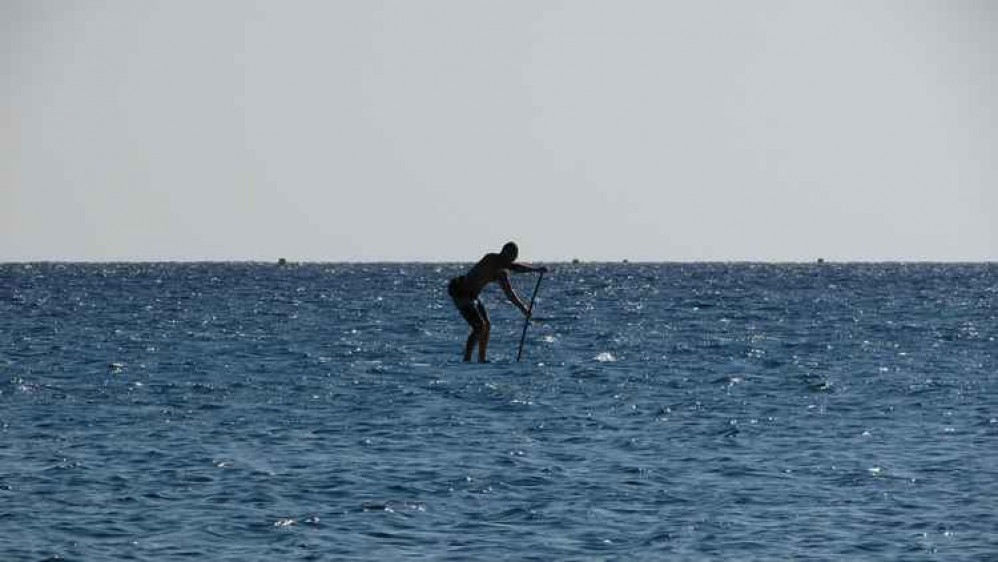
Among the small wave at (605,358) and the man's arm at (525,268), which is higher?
the small wave at (605,358)

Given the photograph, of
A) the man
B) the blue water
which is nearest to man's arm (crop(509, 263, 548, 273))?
the man

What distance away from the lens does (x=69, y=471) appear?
24156 mm

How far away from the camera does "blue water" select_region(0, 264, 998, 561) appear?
19.8 meters

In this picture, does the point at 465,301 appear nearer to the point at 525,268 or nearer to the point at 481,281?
the point at 481,281

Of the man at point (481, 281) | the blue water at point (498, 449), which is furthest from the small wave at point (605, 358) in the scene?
the man at point (481, 281)

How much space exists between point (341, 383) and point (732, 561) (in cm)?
2216

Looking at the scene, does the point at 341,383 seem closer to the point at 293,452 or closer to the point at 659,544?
the point at 293,452

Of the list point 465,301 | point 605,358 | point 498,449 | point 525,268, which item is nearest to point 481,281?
point 465,301

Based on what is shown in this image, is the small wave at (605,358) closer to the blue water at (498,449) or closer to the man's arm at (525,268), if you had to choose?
the blue water at (498,449)

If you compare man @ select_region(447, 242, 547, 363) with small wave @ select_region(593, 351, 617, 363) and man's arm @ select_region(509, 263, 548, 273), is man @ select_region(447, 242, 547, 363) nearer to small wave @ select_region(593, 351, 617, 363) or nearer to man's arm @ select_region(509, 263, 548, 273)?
man's arm @ select_region(509, 263, 548, 273)

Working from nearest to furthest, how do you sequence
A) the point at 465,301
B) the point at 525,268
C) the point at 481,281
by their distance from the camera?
the point at 525,268, the point at 481,281, the point at 465,301

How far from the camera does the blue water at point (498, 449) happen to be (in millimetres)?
19828

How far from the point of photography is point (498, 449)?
1074 inches

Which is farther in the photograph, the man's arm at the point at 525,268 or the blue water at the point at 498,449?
the man's arm at the point at 525,268
